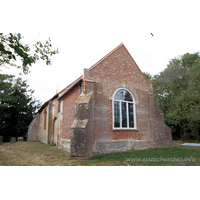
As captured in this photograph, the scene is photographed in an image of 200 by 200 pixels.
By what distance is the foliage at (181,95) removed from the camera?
59.3 ft

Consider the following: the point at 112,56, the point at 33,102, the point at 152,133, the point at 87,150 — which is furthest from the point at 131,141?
the point at 33,102

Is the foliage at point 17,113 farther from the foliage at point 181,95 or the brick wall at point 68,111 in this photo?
the foliage at point 181,95

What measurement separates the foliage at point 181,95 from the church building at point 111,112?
884cm

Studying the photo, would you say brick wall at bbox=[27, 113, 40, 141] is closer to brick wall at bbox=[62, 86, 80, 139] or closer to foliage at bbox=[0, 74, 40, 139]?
foliage at bbox=[0, 74, 40, 139]

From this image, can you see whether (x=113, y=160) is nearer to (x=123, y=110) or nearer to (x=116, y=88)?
(x=123, y=110)

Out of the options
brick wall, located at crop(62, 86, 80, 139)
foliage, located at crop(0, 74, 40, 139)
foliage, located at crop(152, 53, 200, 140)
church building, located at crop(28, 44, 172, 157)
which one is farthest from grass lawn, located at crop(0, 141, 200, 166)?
foliage, located at crop(0, 74, 40, 139)

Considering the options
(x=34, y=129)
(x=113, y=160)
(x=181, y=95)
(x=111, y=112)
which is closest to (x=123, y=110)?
(x=111, y=112)

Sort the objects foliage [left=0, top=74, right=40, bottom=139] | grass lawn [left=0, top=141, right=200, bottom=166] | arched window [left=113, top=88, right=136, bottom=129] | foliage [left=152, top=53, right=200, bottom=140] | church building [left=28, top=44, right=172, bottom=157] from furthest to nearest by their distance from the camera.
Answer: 1. foliage [left=0, top=74, right=40, bottom=139]
2. foliage [left=152, top=53, right=200, bottom=140]
3. arched window [left=113, top=88, right=136, bottom=129]
4. church building [left=28, top=44, right=172, bottom=157]
5. grass lawn [left=0, top=141, right=200, bottom=166]

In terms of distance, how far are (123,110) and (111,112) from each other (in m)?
1.19

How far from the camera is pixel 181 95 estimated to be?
19.2 meters

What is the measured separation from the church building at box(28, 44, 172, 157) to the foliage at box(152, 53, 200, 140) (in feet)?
29.0

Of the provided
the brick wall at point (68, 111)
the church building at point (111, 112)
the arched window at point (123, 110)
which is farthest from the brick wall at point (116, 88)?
Result: the brick wall at point (68, 111)

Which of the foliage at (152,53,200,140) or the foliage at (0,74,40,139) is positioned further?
the foliage at (0,74,40,139)

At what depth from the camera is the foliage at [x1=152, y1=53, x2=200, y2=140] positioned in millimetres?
18062
